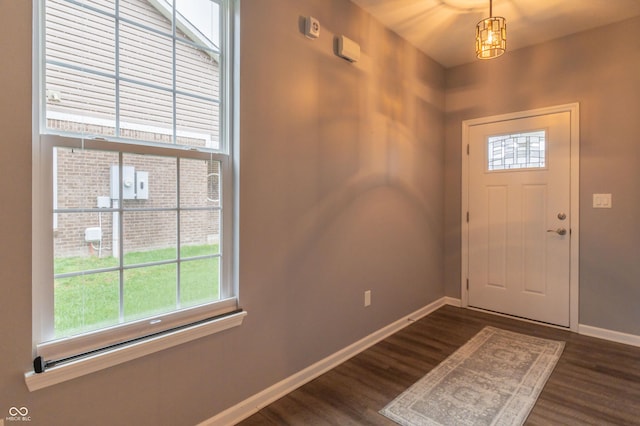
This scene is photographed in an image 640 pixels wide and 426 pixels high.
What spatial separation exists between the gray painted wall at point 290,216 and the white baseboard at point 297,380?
0.15 ft

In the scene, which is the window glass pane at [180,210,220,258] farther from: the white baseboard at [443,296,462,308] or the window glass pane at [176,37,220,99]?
the white baseboard at [443,296,462,308]

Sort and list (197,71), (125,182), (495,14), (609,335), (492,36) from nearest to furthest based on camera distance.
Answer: (125,182)
(197,71)
(492,36)
(495,14)
(609,335)

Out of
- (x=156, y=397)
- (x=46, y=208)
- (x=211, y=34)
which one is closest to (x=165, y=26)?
(x=211, y=34)

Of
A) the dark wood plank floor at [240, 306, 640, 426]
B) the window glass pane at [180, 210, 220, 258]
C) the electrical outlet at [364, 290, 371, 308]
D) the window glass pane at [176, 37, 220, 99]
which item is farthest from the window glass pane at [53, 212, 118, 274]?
the electrical outlet at [364, 290, 371, 308]

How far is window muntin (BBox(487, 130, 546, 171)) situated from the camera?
125 inches

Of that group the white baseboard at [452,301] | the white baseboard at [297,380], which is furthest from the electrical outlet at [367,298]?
the white baseboard at [452,301]

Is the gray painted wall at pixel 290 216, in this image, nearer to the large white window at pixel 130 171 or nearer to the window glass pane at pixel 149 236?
the large white window at pixel 130 171

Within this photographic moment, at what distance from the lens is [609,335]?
2.85 m

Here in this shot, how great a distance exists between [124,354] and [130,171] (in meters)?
0.79

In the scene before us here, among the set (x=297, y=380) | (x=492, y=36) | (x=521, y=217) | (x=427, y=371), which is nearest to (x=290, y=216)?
(x=297, y=380)

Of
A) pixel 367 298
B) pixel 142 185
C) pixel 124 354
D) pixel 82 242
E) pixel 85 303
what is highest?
pixel 142 185

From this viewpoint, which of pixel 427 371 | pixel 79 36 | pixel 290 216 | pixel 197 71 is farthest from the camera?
pixel 427 371

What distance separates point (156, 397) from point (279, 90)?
1.74 meters

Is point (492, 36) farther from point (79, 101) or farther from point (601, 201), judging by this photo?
point (79, 101)
